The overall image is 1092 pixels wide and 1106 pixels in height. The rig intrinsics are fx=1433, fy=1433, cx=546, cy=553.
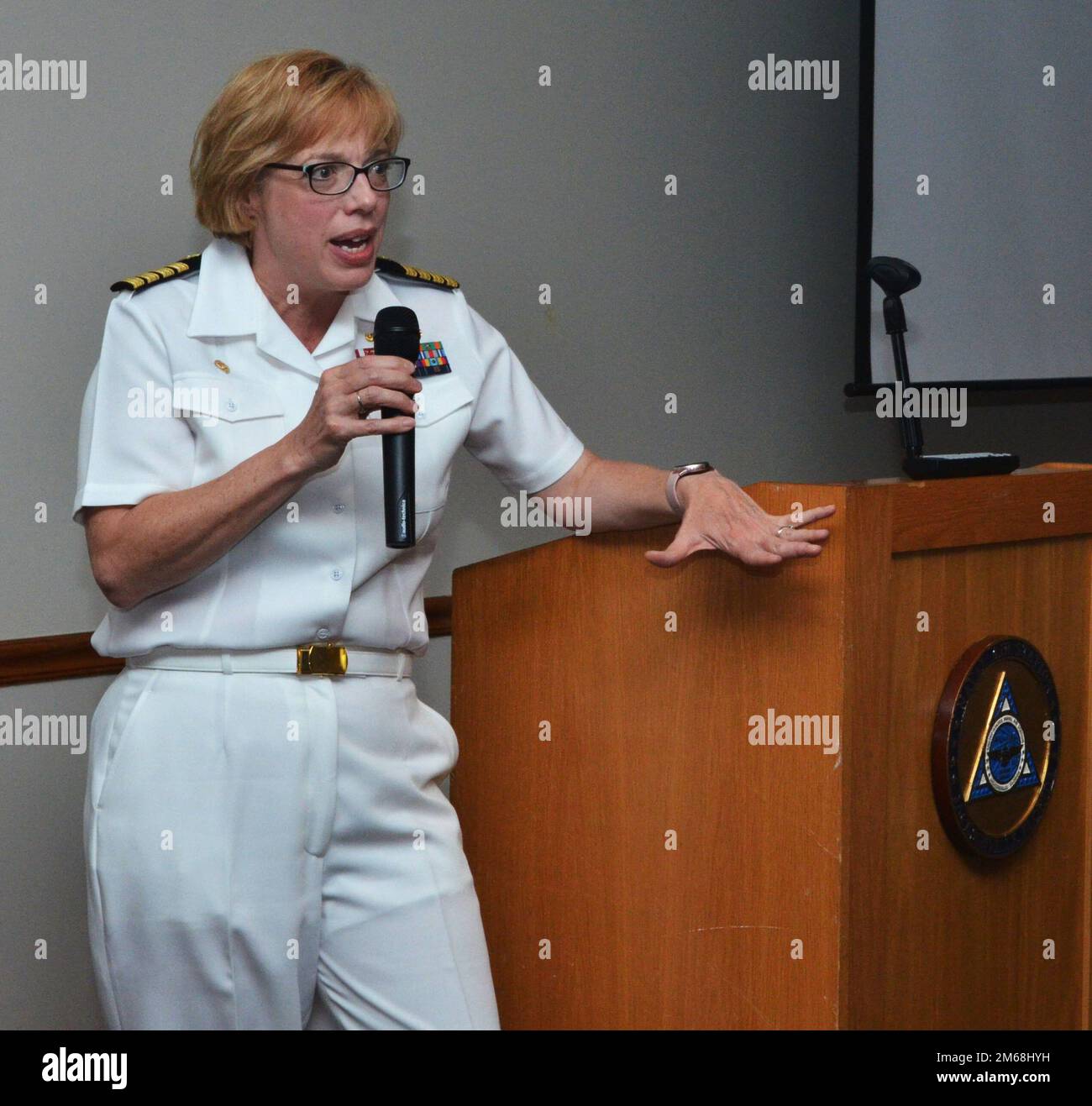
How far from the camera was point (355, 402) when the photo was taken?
1.37m

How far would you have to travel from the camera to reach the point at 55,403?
6.69 ft

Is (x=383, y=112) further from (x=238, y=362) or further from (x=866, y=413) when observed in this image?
(x=866, y=413)

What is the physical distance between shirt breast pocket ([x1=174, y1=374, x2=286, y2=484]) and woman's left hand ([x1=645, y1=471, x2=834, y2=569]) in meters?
0.45

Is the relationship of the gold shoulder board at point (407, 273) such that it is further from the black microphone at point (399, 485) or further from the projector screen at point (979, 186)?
the projector screen at point (979, 186)

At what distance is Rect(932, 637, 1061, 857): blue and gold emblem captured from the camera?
4.82 feet

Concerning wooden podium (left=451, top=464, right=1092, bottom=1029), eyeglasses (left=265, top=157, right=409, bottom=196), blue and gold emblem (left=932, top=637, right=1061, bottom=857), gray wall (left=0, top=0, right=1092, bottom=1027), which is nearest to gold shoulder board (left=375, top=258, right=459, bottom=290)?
eyeglasses (left=265, top=157, right=409, bottom=196)

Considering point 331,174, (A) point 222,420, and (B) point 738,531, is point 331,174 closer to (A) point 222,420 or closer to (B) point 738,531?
(A) point 222,420

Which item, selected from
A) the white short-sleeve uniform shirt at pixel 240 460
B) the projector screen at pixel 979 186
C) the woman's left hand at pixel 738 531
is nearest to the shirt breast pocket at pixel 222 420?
the white short-sleeve uniform shirt at pixel 240 460

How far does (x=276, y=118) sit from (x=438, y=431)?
39 cm

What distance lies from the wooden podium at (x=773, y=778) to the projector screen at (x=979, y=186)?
5.03ft

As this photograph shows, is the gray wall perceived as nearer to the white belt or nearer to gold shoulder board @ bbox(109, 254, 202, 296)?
gold shoulder board @ bbox(109, 254, 202, 296)

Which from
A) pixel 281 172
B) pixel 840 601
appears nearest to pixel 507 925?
pixel 840 601

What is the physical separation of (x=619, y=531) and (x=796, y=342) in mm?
1576

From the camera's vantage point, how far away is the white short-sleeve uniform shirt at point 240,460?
1521 mm
